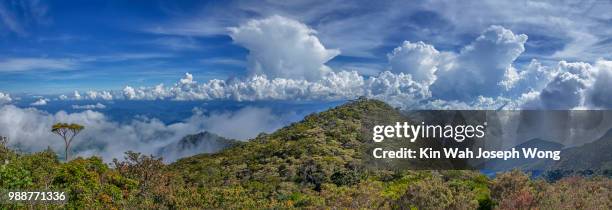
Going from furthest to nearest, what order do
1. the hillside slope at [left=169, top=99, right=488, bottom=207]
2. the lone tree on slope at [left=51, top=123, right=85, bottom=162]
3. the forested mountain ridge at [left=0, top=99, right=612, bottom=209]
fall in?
the lone tree on slope at [left=51, top=123, right=85, bottom=162]
the hillside slope at [left=169, top=99, right=488, bottom=207]
the forested mountain ridge at [left=0, top=99, right=612, bottom=209]

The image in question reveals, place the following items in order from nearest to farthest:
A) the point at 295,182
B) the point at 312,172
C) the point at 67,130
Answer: the point at 295,182, the point at 312,172, the point at 67,130

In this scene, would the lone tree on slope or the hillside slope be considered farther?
the lone tree on slope

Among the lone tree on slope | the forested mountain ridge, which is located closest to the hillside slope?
the forested mountain ridge

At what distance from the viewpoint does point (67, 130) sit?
1925 inches

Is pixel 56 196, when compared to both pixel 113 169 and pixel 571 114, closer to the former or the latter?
pixel 113 169

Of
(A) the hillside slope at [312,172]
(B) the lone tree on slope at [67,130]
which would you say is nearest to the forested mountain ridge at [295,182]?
(A) the hillside slope at [312,172]

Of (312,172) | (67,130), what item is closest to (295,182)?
(312,172)

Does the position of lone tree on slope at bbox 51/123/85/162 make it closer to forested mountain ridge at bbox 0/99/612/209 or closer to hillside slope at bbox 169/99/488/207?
forested mountain ridge at bbox 0/99/612/209

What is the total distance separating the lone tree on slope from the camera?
4825 centimetres

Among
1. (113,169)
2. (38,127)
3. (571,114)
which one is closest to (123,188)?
(113,169)

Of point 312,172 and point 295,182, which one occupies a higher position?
point 312,172

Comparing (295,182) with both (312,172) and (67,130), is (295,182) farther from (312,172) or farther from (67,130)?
(67,130)

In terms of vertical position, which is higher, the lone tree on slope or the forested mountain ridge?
the lone tree on slope

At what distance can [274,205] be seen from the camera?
24266mm
